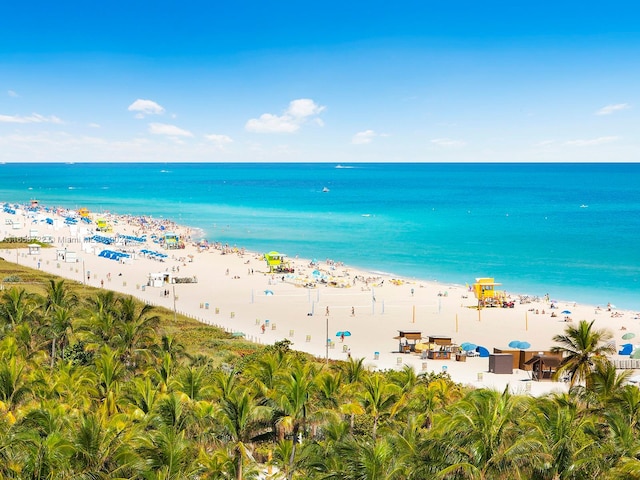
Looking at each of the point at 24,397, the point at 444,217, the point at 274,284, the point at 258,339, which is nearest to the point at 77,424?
the point at 24,397

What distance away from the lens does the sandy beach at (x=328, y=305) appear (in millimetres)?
43438

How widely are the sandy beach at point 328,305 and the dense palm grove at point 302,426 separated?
1041 centimetres

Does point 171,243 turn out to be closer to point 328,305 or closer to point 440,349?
point 328,305

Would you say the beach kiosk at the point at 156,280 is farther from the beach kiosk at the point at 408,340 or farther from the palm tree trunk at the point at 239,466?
the palm tree trunk at the point at 239,466

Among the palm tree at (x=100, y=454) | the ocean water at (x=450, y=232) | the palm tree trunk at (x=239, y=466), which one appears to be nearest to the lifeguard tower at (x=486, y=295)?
the ocean water at (x=450, y=232)

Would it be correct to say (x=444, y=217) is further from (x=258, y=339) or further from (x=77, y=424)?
(x=77, y=424)

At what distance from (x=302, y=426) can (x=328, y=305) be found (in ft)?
115

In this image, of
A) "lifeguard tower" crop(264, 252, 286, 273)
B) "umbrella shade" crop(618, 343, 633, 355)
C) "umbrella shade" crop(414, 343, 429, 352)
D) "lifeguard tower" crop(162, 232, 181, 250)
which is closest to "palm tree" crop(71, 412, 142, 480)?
"umbrella shade" crop(414, 343, 429, 352)

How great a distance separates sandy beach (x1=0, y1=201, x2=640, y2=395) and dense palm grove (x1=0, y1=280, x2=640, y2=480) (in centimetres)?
1041

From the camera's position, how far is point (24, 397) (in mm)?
21625

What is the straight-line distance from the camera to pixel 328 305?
56250 mm

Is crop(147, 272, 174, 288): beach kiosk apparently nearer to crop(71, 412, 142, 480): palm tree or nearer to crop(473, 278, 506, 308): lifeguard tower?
crop(473, 278, 506, 308): lifeguard tower

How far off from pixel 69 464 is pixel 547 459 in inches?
450

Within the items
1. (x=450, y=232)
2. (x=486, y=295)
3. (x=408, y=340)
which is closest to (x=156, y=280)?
(x=408, y=340)
